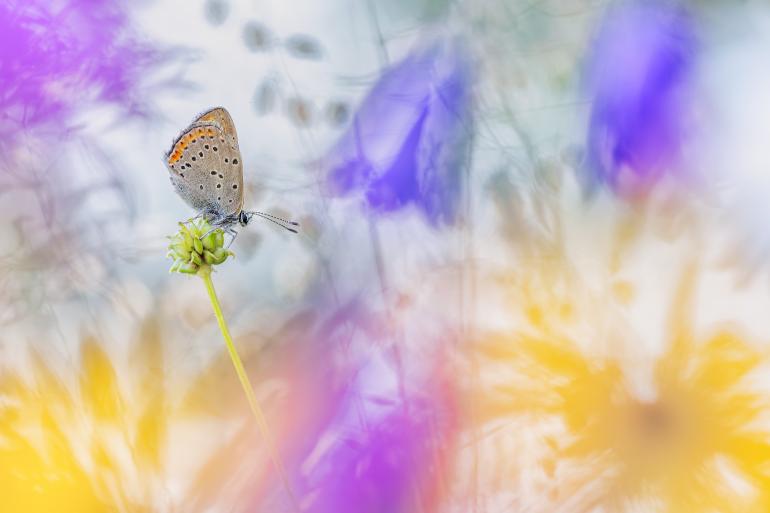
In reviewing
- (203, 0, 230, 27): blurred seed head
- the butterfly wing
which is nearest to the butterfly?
the butterfly wing

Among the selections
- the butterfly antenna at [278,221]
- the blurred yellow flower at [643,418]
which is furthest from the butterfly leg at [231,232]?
the blurred yellow flower at [643,418]

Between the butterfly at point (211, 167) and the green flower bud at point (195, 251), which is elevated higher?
the butterfly at point (211, 167)

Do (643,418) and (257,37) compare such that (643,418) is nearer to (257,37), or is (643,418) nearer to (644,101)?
(644,101)

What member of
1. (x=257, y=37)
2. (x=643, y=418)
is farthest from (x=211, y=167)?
(x=643, y=418)

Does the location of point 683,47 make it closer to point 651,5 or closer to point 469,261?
point 651,5

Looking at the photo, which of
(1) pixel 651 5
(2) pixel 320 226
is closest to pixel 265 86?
(2) pixel 320 226

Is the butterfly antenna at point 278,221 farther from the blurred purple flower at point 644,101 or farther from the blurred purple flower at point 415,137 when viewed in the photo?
the blurred purple flower at point 644,101

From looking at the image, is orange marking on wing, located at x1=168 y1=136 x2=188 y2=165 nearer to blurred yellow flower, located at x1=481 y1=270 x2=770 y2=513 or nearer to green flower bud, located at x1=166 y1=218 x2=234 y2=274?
green flower bud, located at x1=166 y1=218 x2=234 y2=274
